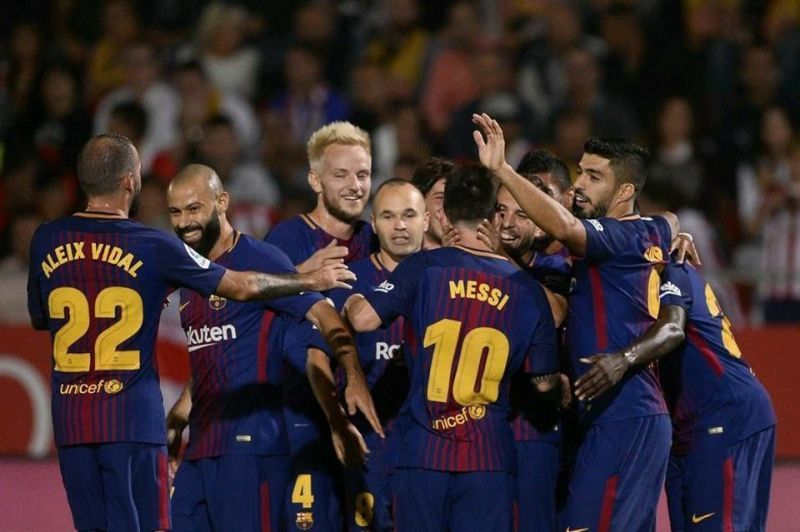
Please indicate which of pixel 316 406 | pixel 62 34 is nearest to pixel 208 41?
pixel 62 34

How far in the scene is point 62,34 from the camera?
1647 cm

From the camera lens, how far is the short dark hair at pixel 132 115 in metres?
14.6

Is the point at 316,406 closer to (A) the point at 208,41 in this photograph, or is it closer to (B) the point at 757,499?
(B) the point at 757,499

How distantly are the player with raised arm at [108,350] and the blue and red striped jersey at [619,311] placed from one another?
5.95 ft

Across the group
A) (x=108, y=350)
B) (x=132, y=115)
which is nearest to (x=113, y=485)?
(x=108, y=350)

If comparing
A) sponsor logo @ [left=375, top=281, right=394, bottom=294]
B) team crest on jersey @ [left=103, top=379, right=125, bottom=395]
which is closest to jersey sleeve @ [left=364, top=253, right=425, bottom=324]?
sponsor logo @ [left=375, top=281, right=394, bottom=294]

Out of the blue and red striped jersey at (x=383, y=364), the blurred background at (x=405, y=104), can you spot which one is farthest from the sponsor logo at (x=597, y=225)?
the blurred background at (x=405, y=104)

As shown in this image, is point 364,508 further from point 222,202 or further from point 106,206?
point 106,206

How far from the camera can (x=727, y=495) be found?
7.73m

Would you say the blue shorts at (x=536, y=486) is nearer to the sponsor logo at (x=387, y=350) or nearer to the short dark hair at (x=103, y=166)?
the sponsor logo at (x=387, y=350)

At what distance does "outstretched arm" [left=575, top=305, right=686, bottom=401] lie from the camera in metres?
7.11

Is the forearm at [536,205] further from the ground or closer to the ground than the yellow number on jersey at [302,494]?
further from the ground

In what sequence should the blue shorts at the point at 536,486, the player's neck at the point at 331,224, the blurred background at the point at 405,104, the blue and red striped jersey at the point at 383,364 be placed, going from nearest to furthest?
the blue shorts at the point at 536,486
the blue and red striped jersey at the point at 383,364
the player's neck at the point at 331,224
the blurred background at the point at 405,104

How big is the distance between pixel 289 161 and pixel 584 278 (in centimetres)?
727
